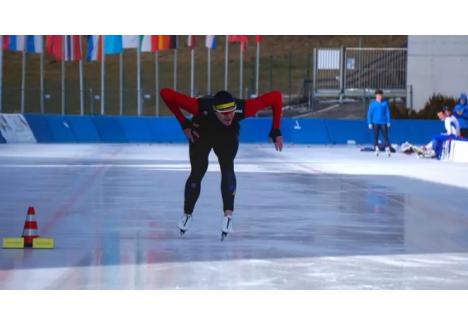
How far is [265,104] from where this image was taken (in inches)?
527

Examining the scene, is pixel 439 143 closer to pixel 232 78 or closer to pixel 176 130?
pixel 176 130

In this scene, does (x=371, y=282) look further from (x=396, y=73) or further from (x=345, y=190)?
(x=396, y=73)

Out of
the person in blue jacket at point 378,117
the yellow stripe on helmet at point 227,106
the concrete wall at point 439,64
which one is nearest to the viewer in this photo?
the yellow stripe on helmet at point 227,106

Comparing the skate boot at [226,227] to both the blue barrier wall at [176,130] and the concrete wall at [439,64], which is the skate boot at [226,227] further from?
the concrete wall at [439,64]

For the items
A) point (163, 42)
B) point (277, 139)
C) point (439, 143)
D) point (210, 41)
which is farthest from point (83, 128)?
point (277, 139)

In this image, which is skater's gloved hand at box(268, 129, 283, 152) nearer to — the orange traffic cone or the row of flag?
the orange traffic cone

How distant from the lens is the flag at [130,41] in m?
61.5

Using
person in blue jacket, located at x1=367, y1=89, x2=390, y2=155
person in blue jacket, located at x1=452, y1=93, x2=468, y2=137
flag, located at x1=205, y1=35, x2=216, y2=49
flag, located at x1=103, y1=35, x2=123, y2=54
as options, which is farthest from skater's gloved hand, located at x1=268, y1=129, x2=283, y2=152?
flag, located at x1=205, y1=35, x2=216, y2=49

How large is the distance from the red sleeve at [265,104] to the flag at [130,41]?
158ft

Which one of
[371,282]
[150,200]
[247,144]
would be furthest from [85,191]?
[247,144]

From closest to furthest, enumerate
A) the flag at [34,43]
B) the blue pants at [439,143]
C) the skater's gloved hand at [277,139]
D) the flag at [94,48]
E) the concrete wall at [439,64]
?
the skater's gloved hand at [277,139] → the blue pants at [439,143] → the flag at [34,43] → the concrete wall at [439,64] → the flag at [94,48]

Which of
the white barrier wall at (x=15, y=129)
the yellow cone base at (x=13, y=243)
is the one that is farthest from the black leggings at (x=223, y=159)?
the white barrier wall at (x=15, y=129)

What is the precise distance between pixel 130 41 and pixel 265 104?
161 ft

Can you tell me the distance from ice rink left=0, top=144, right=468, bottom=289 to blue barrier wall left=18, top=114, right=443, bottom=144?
2111 centimetres
